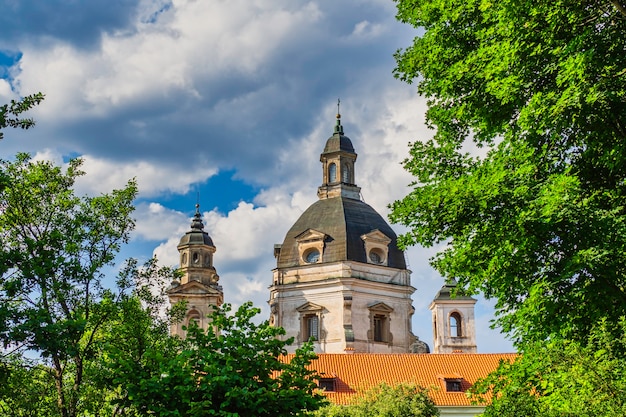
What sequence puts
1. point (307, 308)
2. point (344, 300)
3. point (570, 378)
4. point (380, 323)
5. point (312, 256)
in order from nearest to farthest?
point (570, 378), point (344, 300), point (307, 308), point (380, 323), point (312, 256)

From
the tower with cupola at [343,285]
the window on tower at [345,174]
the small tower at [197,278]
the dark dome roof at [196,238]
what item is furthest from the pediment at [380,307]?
the dark dome roof at [196,238]

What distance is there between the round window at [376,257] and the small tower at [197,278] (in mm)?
11195

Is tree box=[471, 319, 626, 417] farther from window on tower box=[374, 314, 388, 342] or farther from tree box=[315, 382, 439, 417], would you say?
window on tower box=[374, 314, 388, 342]

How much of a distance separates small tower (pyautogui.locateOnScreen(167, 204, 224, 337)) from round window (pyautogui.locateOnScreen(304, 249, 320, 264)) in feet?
24.9

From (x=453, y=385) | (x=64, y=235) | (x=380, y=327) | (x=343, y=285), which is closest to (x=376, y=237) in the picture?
(x=343, y=285)

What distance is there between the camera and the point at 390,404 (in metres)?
30.7

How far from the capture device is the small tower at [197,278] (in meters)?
54.8

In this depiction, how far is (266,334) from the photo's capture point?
15445 mm

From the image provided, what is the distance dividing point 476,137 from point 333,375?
1022 inches

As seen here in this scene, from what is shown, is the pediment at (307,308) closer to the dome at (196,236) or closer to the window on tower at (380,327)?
the window on tower at (380,327)

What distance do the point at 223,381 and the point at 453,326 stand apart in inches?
1570

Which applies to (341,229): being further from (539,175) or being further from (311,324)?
(539,175)

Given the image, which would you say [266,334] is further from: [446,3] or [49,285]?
[446,3]

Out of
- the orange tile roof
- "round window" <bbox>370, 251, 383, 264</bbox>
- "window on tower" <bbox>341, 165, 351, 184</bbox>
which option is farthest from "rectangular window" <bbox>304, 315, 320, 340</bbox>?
"window on tower" <bbox>341, 165, 351, 184</bbox>
